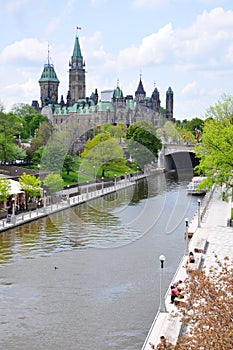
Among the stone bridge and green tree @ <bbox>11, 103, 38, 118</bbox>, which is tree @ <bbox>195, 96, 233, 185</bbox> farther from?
green tree @ <bbox>11, 103, 38, 118</bbox>

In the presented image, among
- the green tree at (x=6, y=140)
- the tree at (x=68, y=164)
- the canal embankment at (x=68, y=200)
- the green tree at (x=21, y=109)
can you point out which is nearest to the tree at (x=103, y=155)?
the canal embankment at (x=68, y=200)

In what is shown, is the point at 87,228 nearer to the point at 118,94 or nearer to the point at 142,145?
the point at 142,145

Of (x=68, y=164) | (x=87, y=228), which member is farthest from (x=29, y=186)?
(x=68, y=164)

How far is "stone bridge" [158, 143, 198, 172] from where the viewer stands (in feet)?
389

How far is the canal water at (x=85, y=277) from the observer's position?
71.6 feet

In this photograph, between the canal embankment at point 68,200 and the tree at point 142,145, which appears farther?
the tree at point 142,145

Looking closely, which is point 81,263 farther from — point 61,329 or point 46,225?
point 46,225

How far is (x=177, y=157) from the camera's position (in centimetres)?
13025

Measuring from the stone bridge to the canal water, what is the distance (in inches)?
2550

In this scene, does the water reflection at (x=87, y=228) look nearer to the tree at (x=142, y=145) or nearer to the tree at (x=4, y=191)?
the tree at (x=4, y=191)

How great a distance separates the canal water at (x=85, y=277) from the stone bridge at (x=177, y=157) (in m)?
64.8

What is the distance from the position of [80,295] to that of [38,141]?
63.5 metres

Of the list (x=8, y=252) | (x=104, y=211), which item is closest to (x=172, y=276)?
(x=8, y=252)

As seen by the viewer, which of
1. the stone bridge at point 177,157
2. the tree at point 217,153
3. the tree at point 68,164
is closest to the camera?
the tree at point 217,153
